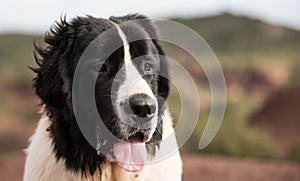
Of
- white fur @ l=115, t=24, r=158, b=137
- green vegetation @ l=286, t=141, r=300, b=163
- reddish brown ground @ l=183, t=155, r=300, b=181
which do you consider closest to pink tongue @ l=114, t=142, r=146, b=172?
white fur @ l=115, t=24, r=158, b=137

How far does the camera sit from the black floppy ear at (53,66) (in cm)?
662

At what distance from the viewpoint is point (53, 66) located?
6.68m

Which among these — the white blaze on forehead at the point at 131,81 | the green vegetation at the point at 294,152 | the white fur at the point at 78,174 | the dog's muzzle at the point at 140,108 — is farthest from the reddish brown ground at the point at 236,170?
the dog's muzzle at the point at 140,108

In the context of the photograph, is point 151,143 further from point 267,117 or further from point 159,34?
point 267,117

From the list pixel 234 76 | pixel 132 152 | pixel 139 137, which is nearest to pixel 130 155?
pixel 132 152

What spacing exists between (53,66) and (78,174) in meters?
0.95

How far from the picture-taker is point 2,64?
4669cm

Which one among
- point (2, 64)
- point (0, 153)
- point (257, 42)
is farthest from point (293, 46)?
point (0, 153)

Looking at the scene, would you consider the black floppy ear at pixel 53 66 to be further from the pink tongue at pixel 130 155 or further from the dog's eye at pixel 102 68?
the pink tongue at pixel 130 155

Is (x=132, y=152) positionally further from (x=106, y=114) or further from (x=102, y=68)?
(x=102, y=68)

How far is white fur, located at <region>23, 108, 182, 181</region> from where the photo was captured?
6.50 m

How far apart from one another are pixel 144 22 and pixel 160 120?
3.38ft

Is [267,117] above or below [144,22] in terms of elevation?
below

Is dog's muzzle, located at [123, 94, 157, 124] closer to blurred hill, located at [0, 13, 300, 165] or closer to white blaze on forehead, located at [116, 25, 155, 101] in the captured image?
white blaze on forehead, located at [116, 25, 155, 101]
